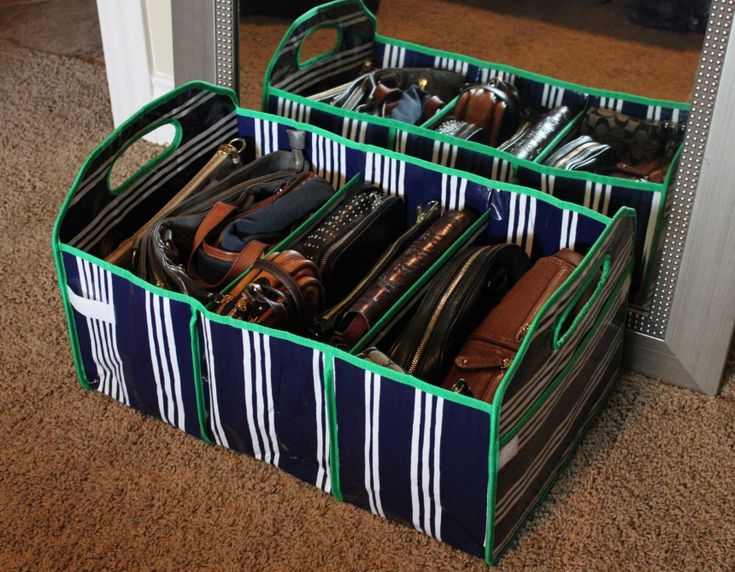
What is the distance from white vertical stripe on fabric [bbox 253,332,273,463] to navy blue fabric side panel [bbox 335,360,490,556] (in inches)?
4.8

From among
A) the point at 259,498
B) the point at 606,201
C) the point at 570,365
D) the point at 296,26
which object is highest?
the point at 296,26

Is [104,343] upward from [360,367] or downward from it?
downward

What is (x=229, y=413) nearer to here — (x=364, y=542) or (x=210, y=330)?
(x=210, y=330)

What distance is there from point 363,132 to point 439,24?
0.24 metres

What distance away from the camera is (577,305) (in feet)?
4.81

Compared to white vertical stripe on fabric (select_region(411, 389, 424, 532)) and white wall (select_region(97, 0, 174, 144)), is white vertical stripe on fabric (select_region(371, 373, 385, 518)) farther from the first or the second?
white wall (select_region(97, 0, 174, 144))

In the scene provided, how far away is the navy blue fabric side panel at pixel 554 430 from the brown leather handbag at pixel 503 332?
0.08 meters

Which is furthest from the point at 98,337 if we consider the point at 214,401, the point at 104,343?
the point at 214,401

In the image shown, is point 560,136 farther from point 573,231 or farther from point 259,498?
point 259,498

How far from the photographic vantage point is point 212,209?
167 cm

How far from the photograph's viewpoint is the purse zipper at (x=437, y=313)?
1456mm

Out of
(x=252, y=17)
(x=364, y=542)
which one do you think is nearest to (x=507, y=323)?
(x=364, y=542)

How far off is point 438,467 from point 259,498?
0.32 meters

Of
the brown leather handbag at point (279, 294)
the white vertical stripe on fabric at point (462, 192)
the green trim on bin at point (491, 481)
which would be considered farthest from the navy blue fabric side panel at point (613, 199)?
the green trim on bin at point (491, 481)
